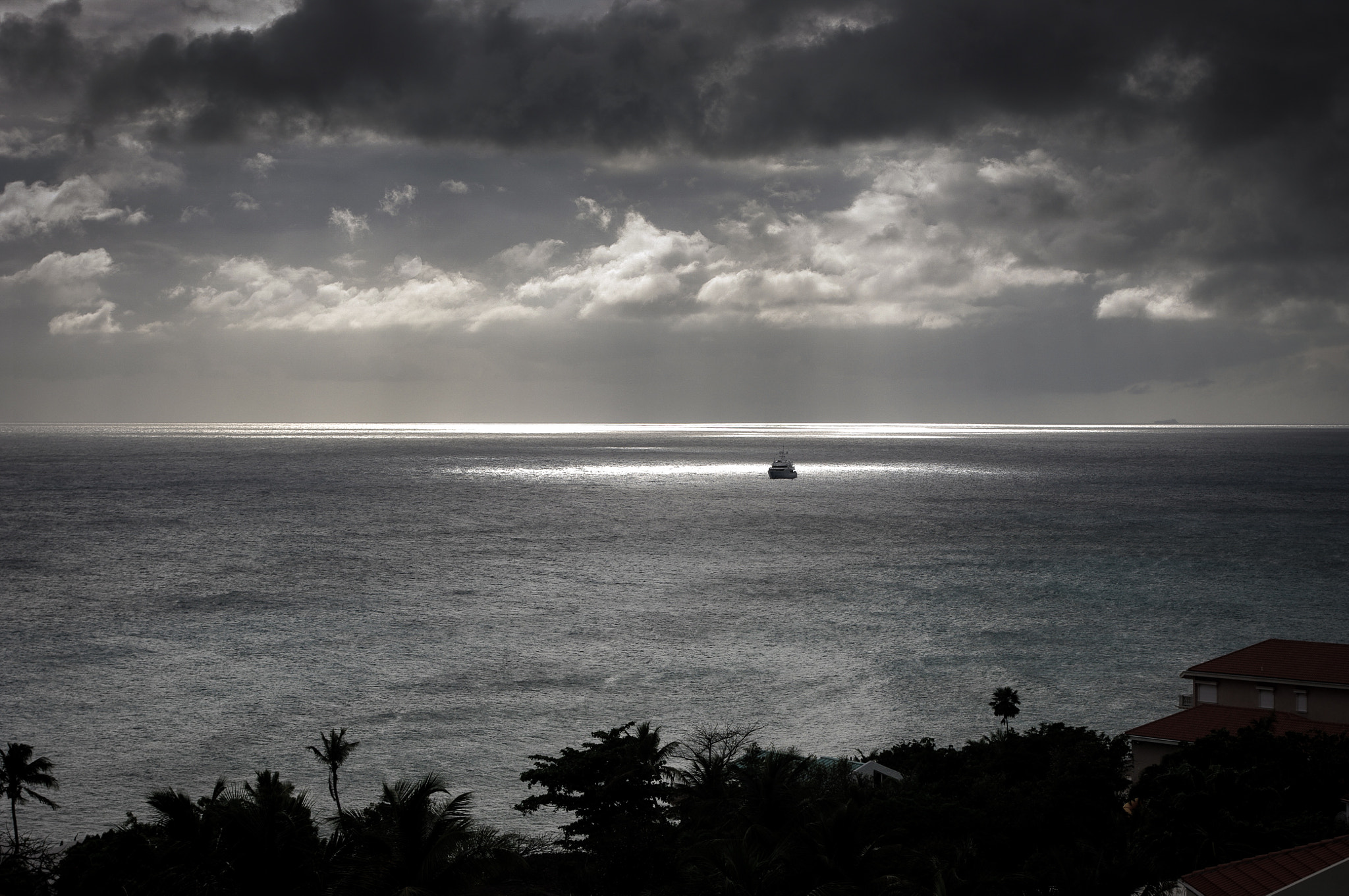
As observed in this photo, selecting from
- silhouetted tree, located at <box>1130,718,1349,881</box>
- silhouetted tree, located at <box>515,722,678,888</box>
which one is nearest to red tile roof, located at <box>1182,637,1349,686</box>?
silhouetted tree, located at <box>1130,718,1349,881</box>

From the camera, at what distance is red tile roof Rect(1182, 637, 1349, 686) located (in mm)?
46812

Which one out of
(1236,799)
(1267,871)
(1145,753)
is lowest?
(1145,753)

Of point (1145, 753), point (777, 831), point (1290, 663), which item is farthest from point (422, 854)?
point (1290, 663)

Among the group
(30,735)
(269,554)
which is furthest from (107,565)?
(30,735)

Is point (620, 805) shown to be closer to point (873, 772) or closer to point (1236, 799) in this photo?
point (873, 772)

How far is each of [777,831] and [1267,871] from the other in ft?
41.3

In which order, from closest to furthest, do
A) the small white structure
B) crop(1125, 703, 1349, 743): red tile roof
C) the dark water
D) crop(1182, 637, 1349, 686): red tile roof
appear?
the small white structure < crop(1125, 703, 1349, 743): red tile roof < crop(1182, 637, 1349, 686): red tile roof < the dark water

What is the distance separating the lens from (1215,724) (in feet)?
146

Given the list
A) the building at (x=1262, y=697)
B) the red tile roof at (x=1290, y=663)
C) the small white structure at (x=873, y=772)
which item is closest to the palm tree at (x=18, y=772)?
the small white structure at (x=873, y=772)

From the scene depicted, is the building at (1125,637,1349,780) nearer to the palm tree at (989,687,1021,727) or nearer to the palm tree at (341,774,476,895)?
the palm tree at (989,687,1021,727)

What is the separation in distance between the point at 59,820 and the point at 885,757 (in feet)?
129

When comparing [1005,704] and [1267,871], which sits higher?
[1267,871]

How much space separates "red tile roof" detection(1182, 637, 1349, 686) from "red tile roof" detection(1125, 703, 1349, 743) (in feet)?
6.08

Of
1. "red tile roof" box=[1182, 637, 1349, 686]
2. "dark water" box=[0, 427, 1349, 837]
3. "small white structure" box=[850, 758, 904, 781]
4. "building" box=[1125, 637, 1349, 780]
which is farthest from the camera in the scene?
"dark water" box=[0, 427, 1349, 837]
